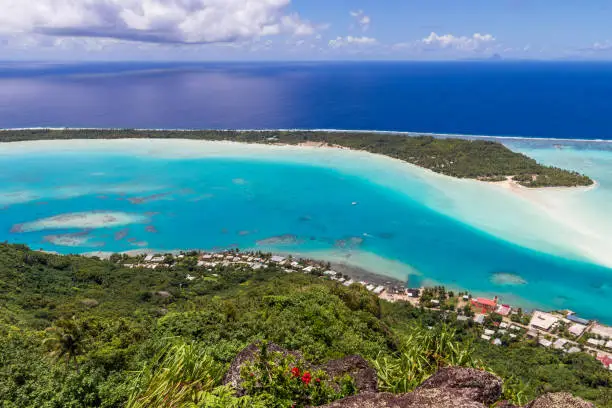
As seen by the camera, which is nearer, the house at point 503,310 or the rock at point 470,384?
the rock at point 470,384

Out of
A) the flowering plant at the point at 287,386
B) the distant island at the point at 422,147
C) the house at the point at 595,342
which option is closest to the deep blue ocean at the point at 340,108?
the distant island at the point at 422,147

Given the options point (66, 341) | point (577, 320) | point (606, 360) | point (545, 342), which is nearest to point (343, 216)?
point (577, 320)

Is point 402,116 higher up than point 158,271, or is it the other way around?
point 402,116

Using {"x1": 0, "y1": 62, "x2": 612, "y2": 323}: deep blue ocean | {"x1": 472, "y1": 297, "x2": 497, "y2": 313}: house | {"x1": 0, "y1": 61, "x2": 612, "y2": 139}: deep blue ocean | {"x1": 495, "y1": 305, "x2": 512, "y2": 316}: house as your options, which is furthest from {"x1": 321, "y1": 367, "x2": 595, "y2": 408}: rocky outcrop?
{"x1": 0, "y1": 61, "x2": 612, "y2": 139}: deep blue ocean

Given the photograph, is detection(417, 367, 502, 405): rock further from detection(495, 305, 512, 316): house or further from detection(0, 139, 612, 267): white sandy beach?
detection(0, 139, 612, 267): white sandy beach

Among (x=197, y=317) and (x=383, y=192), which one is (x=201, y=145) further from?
(x=197, y=317)

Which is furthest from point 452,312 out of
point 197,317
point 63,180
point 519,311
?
point 63,180

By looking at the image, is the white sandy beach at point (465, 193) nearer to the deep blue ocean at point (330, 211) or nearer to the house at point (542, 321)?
the deep blue ocean at point (330, 211)
